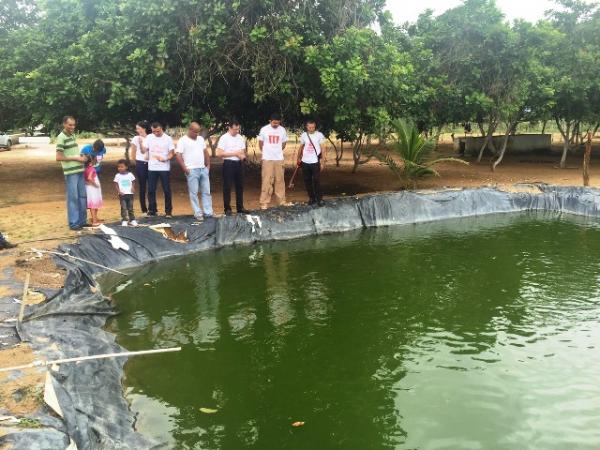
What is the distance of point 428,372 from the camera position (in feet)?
12.6

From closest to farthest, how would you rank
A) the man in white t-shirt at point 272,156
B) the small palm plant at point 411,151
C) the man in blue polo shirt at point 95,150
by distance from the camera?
the man in blue polo shirt at point 95,150 → the man in white t-shirt at point 272,156 → the small palm plant at point 411,151

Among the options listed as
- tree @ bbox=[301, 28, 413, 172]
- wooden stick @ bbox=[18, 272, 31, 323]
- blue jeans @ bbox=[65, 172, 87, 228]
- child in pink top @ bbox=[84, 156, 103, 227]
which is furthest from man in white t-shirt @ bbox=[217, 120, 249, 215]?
wooden stick @ bbox=[18, 272, 31, 323]

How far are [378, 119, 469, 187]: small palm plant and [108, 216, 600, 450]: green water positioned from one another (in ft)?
12.0

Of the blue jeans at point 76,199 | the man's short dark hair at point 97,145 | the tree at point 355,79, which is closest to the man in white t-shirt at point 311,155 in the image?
the tree at point 355,79

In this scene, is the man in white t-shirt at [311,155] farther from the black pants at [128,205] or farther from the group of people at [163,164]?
the black pants at [128,205]

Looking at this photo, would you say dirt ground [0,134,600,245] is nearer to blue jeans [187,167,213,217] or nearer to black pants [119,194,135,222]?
black pants [119,194,135,222]

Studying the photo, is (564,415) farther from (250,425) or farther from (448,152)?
(448,152)

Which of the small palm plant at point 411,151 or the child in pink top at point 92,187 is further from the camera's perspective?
the small palm plant at point 411,151

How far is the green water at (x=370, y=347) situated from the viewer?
3.21 m

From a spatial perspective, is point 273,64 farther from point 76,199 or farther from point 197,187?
point 76,199

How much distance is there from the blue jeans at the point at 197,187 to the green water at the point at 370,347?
84cm

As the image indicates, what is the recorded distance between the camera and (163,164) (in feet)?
24.1

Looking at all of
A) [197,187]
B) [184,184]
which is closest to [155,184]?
[197,187]

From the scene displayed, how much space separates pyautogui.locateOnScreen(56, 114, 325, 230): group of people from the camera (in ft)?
22.5
